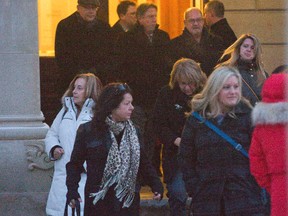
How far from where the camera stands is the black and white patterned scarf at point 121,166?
353 inches

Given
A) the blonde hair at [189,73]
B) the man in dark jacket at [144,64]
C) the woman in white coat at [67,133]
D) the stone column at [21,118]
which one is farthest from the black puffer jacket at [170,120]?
the man in dark jacket at [144,64]

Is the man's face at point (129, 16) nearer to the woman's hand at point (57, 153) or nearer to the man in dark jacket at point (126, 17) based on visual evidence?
the man in dark jacket at point (126, 17)

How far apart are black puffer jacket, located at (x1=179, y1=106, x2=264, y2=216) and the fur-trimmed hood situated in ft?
1.92

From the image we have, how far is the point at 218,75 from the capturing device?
29.2 feet

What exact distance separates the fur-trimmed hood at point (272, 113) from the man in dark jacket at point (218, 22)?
5186 millimetres

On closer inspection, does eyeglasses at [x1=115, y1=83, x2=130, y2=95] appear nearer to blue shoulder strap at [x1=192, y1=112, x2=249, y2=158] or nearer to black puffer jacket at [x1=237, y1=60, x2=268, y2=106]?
blue shoulder strap at [x1=192, y1=112, x2=249, y2=158]

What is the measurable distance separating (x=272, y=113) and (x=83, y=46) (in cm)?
497

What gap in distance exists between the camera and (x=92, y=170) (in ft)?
29.6

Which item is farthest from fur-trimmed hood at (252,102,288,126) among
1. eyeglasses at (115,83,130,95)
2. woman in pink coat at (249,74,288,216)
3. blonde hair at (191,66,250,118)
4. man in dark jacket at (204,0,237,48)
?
man in dark jacket at (204,0,237,48)

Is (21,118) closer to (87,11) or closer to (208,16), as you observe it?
(87,11)

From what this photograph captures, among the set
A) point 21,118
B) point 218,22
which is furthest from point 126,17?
point 21,118

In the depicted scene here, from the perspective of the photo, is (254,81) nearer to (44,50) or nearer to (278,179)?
(278,179)

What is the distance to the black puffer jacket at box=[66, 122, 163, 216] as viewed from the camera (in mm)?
8984

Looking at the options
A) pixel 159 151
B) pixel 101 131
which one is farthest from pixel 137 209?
pixel 159 151
